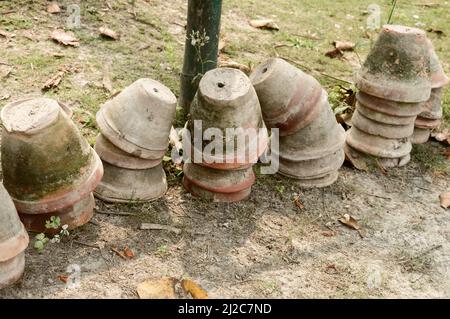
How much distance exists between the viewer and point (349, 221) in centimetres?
372

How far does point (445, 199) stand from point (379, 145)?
0.63m

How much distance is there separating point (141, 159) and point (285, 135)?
3.35 feet

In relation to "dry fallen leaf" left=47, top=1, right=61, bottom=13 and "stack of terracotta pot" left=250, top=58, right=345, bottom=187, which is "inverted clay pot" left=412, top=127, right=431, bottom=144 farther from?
"dry fallen leaf" left=47, top=1, right=61, bottom=13

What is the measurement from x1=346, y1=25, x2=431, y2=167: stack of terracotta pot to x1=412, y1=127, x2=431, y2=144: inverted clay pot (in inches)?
10.0

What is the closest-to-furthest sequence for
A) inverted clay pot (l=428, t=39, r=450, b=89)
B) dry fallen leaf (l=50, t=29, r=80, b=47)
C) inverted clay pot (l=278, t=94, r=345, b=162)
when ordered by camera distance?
inverted clay pot (l=278, t=94, r=345, b=162) < inverted clay pot (l=428, t=39, r=450, b=89) < dry fallen leaf (l=50, t=29, r=80, b=47)

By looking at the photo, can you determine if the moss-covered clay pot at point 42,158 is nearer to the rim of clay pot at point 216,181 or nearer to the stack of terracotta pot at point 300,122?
the rim of clay pot at point 216,181

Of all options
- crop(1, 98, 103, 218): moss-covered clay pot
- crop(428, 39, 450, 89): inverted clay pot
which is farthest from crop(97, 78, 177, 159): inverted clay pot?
crop(428, 39, 450, 89): inverted clay pot

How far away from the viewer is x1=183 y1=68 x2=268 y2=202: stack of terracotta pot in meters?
3.35

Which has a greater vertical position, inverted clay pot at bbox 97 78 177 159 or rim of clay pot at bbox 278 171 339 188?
inverted clay pot at bbox 97 78 177 159

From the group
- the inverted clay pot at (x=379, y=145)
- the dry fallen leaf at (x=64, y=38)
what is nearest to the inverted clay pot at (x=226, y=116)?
the inverted clay pot at (x=379, y=145)

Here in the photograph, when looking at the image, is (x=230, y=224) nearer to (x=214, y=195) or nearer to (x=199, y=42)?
(x=214, y=195)

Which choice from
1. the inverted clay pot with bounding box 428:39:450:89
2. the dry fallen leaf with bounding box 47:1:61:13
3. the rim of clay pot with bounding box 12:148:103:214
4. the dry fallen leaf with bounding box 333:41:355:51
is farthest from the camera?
the dry fallen leaf with bounding box 333:41:355:51

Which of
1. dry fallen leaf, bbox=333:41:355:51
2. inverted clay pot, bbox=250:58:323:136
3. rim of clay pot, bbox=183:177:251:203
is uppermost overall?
inverted clay pot, bbox=250:58:323:136

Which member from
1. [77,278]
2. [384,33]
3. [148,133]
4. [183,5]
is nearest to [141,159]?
[148,133]
